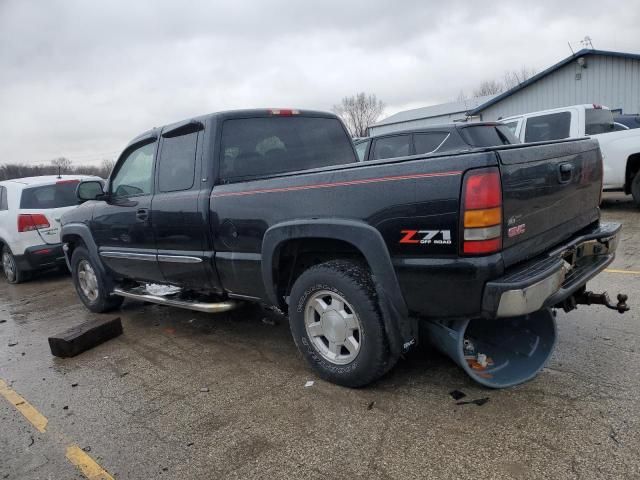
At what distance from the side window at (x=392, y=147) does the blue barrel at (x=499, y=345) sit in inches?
172

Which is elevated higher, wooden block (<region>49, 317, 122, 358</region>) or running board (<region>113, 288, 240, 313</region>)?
running board (<region>113, 288, 240, 313</region>)

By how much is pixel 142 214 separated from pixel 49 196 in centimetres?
432

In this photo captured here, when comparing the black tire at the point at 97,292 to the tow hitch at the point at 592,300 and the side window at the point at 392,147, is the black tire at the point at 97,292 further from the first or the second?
the tow hitch at the point at 592,300

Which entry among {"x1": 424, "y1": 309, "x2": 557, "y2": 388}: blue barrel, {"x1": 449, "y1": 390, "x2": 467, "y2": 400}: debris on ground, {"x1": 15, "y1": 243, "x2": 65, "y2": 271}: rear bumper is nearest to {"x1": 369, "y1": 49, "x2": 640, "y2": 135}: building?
{"x1": 15, "y1": 243, "x2": 65, "y2": 271}: rear bumper

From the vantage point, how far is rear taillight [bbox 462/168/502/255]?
245 cm

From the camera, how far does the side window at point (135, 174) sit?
4.62m

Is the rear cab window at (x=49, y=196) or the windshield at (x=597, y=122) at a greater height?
the windshield at (x=597, y=122)

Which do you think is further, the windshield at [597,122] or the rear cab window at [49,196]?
the windshield at [597,122]

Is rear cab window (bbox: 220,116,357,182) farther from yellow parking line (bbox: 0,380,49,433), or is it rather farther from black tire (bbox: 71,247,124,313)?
black tire (bbox: 71,247,124,313)

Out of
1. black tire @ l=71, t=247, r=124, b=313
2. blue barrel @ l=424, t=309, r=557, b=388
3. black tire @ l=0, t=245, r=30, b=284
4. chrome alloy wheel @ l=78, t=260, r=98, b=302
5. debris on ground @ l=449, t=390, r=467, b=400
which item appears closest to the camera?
blue barrel @ l=424, t=309, r=557, b=388

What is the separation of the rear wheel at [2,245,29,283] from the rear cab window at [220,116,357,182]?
5.82 meters

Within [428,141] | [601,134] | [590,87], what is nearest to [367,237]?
[428,141]

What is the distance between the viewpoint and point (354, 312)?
9.93 feet

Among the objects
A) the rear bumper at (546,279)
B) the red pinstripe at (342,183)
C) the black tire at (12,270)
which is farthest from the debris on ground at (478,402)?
the black tire at (12,270)
